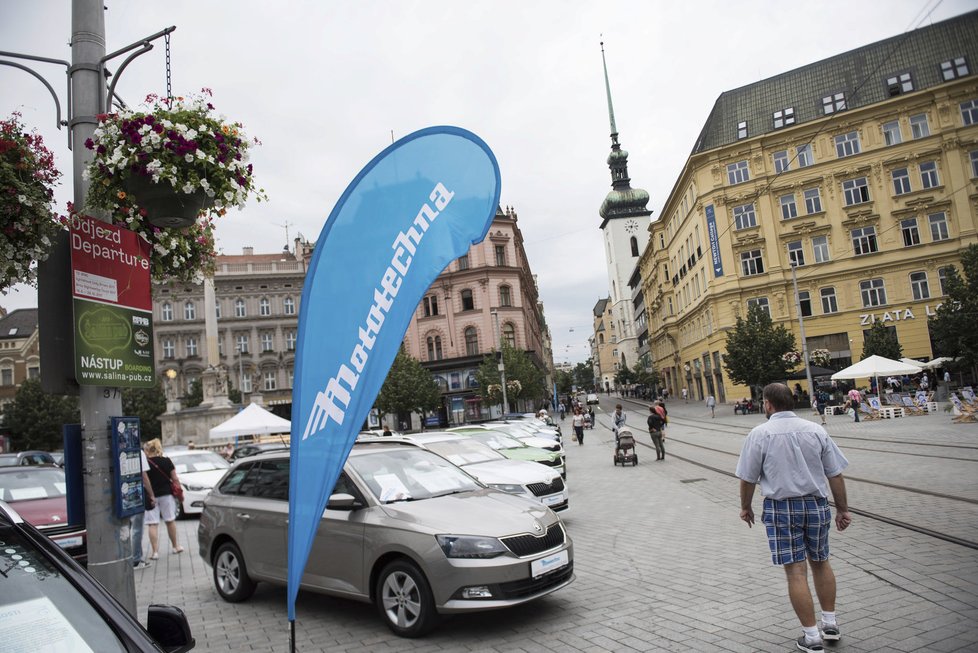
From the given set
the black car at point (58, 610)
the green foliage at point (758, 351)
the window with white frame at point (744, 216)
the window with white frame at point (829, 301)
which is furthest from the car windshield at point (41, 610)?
the window with white frame at point (744, 216)

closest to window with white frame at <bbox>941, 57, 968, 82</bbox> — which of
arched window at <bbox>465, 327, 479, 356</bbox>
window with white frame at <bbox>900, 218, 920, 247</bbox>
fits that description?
window with white frame at <bbox>900, 218, 920, 247</bbox>

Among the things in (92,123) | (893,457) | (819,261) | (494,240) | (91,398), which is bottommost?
(893,457)

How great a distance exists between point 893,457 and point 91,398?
16324 millimetres

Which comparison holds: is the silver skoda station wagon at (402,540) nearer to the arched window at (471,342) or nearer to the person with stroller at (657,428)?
the person with stroller at (657,428)

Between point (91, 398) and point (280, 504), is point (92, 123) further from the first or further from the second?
point (280, 504)

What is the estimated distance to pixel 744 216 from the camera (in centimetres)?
4800

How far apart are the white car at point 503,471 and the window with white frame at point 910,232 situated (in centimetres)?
2221

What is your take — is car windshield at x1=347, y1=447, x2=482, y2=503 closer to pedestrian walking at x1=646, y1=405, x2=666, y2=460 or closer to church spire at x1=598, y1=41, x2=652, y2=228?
pedestrian walking at x1=646, y1=405, x2=666, y2=460

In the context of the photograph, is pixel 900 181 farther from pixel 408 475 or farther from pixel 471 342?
pixel 471 342

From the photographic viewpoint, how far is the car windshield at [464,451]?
11.7 metres

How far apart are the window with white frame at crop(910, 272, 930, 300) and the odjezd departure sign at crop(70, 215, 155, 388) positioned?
144 ft

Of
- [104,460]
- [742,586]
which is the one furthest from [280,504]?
[742,586]

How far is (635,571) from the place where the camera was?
7.25 meters

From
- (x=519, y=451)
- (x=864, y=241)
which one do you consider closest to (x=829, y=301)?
(x=864, y=241)
